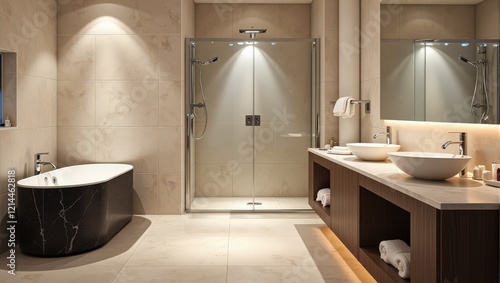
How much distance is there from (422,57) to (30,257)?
10.3 feet

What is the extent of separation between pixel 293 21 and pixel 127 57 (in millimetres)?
2135

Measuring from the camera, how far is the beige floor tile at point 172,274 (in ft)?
9.02

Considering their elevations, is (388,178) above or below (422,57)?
below

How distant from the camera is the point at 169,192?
14.7 feet

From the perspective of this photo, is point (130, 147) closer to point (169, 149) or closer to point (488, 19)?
point (169, 149)

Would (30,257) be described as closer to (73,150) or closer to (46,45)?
(73,150)

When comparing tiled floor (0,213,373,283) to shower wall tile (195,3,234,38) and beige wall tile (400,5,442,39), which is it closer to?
beige wall tile (400,5,442,39)

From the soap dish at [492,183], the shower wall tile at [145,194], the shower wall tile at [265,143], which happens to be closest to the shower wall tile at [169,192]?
the shower wall tile at [145,194]

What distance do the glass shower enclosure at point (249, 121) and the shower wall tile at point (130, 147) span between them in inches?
15.1

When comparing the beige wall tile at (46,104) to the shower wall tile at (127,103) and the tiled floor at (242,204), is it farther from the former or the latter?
the tiled floor at (242,204)

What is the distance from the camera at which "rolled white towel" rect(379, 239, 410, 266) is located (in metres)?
2.19

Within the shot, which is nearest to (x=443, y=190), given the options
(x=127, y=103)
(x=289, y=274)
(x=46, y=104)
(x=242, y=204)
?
(x=289, y=274)

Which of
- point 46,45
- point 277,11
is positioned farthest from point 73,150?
point 277,11

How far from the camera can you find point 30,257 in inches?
125
